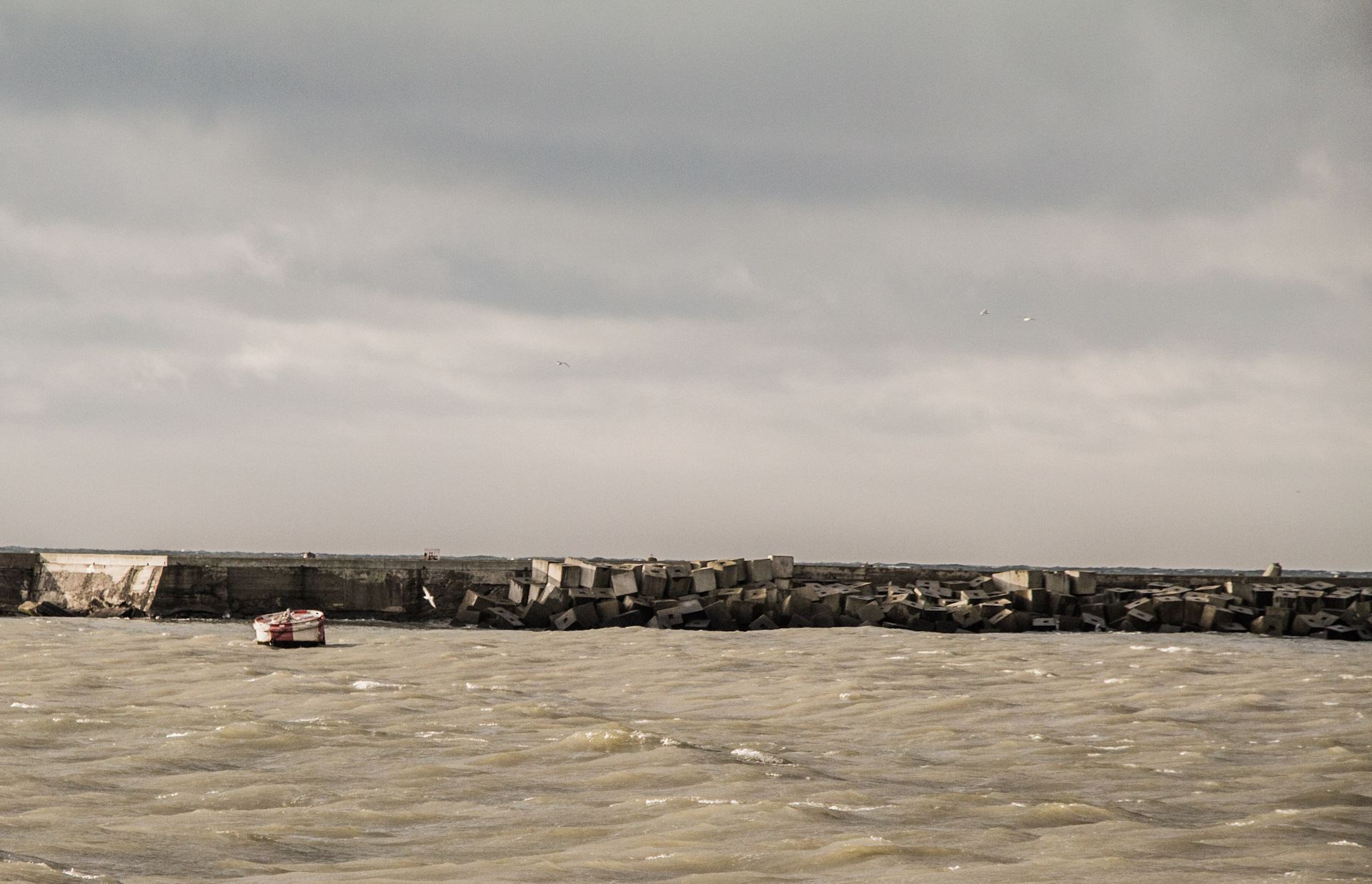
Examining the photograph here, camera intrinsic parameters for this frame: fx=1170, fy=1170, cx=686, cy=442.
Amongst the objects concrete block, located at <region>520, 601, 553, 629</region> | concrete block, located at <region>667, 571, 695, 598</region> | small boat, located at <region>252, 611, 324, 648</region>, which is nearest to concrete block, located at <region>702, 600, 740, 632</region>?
concrete block, located at <region>667, 571, 695, 598</region>

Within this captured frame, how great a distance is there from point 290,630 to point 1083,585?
59.4 feet

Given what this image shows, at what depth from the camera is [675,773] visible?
6.92m

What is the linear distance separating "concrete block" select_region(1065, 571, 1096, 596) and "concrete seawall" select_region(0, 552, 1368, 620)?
41.3 feet

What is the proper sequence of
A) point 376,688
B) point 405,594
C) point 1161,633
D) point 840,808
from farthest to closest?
1. point 405,594
2. point 1161,633
3. point 376,688
4. point 840,808

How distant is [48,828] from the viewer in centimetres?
534

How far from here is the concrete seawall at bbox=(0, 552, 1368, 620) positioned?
2480 centimetres

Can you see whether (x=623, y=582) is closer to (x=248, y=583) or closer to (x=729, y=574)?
(x=729, y=574)

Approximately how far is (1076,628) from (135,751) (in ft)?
69.7

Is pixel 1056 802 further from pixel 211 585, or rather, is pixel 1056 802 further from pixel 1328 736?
pixel 211 585

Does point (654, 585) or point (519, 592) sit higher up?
point (654, 585)

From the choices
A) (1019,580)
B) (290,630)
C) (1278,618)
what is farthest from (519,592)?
(1278,618)

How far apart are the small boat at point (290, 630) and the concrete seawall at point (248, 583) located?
8.68m

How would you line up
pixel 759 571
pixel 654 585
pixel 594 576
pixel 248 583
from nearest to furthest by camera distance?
pixel 594 576
pixel 654 585
pixel 248 583
pixel 759 571

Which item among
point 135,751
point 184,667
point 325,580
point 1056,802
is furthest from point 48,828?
point 325,580
